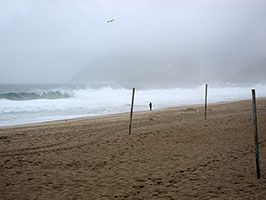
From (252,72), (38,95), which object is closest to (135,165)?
(38,95)

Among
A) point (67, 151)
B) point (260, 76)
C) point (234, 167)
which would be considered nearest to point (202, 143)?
point (234, 167)

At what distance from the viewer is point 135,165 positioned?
623cm

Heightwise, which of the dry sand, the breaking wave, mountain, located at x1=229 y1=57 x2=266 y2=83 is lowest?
the dry sand

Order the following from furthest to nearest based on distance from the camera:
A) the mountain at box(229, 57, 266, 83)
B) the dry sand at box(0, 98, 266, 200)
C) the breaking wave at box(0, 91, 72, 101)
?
the mountain at box(229, 57, 266, 83) → the breaking wave at box(0, 91, 72, 101) → the dry sand at box(0, 98, 266, 200)

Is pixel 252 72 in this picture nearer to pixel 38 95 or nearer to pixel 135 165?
pixel 38 95

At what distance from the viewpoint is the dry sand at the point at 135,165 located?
4.61 meters

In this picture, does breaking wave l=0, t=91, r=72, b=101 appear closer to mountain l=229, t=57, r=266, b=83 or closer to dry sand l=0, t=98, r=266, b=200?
dry sand l=0, t=98, r=266, b=200

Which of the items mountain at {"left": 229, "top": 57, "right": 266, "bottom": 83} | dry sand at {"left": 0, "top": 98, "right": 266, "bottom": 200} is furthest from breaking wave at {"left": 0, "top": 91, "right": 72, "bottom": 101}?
mountain at {"left": 229, "top": 57, "right": 266, "bottom": 83}

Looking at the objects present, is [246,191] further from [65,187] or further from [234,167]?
[65,187]

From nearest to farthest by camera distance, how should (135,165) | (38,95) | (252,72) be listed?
(135,165) < (38,95) < (252,72)

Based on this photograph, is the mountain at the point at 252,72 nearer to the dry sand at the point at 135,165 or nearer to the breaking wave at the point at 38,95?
the breaking wave at the point at 38,95

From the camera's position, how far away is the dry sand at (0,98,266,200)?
15.1 ft

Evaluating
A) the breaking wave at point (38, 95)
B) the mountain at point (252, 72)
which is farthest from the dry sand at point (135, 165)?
the mountain at point (252, 72)

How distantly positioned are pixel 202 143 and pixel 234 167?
2523mm
